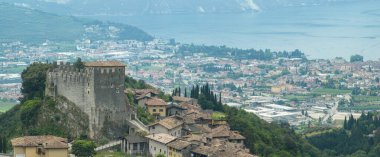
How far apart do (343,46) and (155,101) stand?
148 m

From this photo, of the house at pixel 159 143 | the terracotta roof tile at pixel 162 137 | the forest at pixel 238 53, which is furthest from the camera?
the forest at pixel 238 53

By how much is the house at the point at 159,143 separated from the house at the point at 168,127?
3.61ft

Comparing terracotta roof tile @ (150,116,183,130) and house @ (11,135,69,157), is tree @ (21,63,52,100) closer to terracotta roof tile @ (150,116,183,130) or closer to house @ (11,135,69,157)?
terracotta roof tile @ (150,116,183,130)

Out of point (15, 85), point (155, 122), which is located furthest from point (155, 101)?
point (15, 85)

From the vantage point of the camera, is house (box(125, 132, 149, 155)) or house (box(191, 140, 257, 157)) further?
house (box(125, 132, 149, 155))

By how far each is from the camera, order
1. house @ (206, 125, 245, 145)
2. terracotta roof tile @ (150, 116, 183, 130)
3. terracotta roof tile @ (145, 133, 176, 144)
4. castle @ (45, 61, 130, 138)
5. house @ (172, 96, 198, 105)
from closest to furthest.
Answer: terracotta roof tile @ (145, 133, 176, 144) < castle @ (45, 61, 130, 138) < terracotta roof tile @ (150, 116, 183, 130) < house @ (206, 125, 245, 145) < house @ (172, 96, 198, 105)

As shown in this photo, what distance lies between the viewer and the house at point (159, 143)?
151 feet

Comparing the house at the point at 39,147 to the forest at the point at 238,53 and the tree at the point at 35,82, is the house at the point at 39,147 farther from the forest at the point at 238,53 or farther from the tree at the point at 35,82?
the forest at the point at 238,53

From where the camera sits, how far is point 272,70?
15000 cm

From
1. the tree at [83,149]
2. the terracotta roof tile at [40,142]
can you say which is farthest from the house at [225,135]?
the terracotta roof tile at [40,142]

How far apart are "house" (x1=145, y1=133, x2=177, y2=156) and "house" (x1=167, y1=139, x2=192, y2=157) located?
313 millimetres

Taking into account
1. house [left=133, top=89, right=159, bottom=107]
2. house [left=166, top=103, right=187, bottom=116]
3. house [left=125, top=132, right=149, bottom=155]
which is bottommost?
house [left=125, top=132, right=149, bottom=155]

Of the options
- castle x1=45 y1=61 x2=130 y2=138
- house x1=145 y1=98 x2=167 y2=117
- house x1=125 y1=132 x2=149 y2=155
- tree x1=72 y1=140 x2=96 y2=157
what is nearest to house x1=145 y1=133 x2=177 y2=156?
house x1=125 y1=132 x2=149 y2=155

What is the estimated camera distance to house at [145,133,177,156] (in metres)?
46.1
